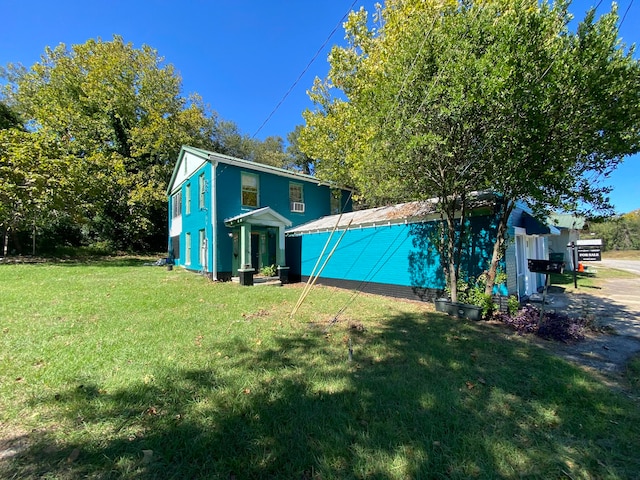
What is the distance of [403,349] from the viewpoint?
4.62m

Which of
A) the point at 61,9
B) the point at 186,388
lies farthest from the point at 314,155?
the point at 186,388

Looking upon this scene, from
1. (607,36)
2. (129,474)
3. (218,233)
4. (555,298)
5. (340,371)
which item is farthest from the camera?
(218,233)

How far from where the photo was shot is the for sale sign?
11.9 meters

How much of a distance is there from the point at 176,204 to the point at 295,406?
62.5ft

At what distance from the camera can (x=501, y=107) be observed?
516 cm

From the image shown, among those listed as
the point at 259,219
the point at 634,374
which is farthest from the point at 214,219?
the point at 634,374

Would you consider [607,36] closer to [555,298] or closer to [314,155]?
[555,298]

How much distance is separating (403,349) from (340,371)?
1.37 metres

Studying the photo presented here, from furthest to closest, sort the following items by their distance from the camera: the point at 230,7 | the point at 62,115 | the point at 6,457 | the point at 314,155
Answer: the point at 62,115, the point at 314,155, the point at 230,7, the point at 6,457

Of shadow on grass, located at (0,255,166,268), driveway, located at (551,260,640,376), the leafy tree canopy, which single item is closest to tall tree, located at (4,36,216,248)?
the leafy tree canopy

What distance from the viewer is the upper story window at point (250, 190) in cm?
1433

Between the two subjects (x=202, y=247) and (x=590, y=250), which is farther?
(x=202, y=247)

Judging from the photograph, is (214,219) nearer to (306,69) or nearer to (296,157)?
(306,69)

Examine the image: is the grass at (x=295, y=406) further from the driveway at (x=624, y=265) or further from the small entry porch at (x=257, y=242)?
the driveway at (x=624, y=265)
